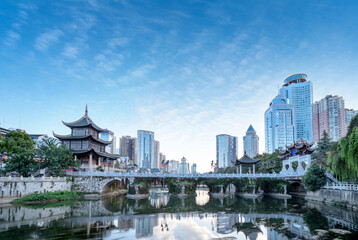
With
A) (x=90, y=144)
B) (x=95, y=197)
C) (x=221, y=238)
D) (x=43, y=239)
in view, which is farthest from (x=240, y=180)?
(x=43, y=239)

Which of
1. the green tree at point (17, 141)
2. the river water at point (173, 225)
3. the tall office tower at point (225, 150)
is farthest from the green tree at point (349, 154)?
the tall office tower at point (225, 150)

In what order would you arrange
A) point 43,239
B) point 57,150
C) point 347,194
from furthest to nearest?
point 57,150 < point 347,194 < point 43,239

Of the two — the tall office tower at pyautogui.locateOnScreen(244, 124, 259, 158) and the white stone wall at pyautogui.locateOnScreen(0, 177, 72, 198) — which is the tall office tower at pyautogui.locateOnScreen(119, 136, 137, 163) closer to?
the tall office tower at pyautogui.locateOnScreen(244, 124, 259, 158)

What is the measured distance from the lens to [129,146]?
554ft

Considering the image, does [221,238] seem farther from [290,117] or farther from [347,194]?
[290,117]

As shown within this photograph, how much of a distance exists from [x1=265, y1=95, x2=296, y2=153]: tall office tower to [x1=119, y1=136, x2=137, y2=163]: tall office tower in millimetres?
83675

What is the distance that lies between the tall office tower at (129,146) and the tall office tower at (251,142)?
239ft

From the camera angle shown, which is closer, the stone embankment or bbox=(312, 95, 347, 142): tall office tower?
the stone embankment

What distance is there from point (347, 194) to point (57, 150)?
41204 millimetres

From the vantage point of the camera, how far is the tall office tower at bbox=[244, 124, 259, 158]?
16490 centimetres

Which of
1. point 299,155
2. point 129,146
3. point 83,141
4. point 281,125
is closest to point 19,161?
point 83,141

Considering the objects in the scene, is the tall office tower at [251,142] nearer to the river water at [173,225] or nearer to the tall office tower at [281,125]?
the tall office tower at [281,125]

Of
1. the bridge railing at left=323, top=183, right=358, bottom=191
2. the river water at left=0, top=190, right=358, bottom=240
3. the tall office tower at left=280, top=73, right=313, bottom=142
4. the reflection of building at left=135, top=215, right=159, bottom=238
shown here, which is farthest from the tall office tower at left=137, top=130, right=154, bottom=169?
the reflection of building at left=135, top=215, right=159, bottom=238

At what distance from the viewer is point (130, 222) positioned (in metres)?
22.7
